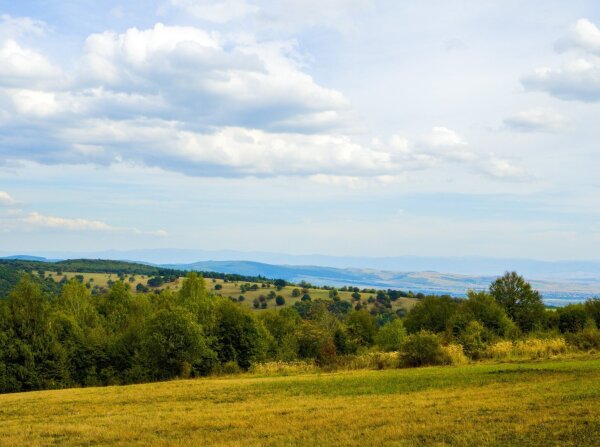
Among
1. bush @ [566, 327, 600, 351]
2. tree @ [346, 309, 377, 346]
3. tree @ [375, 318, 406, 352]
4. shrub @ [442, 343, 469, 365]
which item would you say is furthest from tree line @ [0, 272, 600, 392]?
tree @ [346, 309, 377, 346]

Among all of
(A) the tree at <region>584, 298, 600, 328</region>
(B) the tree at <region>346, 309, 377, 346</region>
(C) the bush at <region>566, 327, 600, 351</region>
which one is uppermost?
(A) the tree at <region>584, 298, 600, 328</region>

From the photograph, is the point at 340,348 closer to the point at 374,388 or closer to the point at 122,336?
the point at 122,336

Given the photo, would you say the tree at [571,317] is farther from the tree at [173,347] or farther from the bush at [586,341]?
the tree at [173,347]

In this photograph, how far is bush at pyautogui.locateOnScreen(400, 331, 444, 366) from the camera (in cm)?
3775

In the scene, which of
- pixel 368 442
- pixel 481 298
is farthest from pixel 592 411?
pixel 481 298

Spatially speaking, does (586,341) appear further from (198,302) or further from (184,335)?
(198,302)

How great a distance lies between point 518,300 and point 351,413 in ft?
190

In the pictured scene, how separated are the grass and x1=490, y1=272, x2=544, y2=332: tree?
42345 millimetres

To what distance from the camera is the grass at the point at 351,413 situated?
50.4ft

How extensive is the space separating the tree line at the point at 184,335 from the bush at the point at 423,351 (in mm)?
567

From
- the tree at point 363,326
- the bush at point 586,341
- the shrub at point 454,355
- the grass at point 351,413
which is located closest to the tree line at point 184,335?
the bush at point 586,341

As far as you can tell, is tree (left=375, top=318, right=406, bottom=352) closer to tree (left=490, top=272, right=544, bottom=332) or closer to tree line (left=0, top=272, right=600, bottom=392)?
tree line (left=0, top=272, right=600, bottom=392)

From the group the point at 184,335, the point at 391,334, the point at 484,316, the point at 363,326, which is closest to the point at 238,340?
the point at 184,335

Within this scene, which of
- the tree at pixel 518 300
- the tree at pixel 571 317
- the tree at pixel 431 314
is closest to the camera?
the tree at pixel 571 317
